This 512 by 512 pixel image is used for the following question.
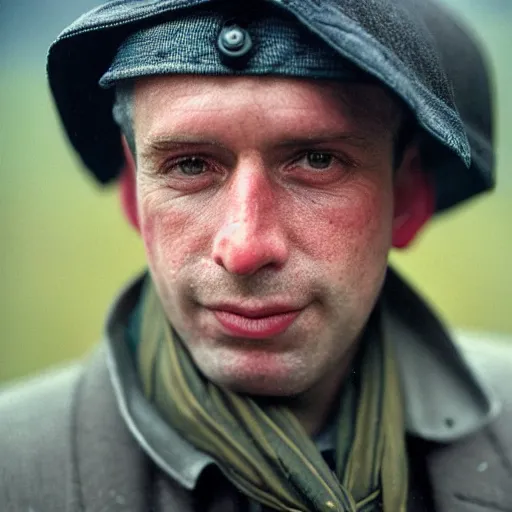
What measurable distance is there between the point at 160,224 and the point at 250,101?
269 mm

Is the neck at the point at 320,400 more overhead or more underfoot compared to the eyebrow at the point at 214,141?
more underfoot

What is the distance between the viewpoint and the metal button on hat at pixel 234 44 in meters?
1.10

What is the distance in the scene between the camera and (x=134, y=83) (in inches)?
48.1

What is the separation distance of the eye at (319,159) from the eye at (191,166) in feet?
0.55

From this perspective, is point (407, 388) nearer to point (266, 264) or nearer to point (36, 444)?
point (266, 264)

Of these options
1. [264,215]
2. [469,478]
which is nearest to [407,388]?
[469,478]

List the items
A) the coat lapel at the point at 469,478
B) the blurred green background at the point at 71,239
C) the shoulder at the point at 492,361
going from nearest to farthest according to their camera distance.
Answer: the coat lapel at the point at 469,478, the shoulder at the point at 492,361, the blurred green background at the point at 71,239

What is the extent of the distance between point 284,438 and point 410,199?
521 millimetres

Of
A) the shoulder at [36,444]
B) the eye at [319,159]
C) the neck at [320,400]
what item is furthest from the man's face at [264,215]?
the shoulder at [36,444]

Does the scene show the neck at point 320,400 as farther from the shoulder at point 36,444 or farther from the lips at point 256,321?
the shoulder at point 36,444

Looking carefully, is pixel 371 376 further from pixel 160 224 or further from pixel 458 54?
pixel 458 54

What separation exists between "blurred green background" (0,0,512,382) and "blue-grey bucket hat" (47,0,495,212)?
0.35 meters

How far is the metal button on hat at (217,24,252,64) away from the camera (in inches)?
43.3

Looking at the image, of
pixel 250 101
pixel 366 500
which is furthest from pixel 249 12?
pixel 366 500
